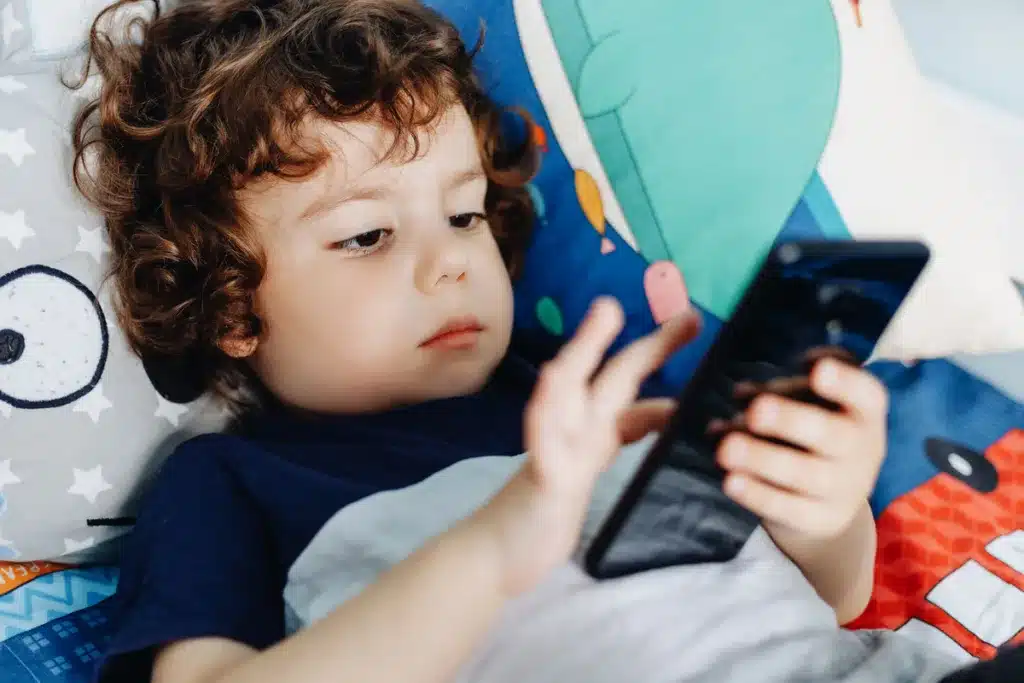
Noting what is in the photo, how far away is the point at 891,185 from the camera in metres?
0.68

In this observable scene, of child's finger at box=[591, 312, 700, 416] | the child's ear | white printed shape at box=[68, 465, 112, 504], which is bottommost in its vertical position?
white printed shape at box=[68, 465, 112, 504]

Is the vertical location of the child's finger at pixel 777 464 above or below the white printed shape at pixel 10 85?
below

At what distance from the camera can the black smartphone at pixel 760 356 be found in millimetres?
412

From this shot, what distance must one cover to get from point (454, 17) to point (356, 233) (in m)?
0.30

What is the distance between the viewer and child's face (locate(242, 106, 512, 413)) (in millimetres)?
704

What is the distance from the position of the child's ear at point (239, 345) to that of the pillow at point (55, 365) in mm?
77

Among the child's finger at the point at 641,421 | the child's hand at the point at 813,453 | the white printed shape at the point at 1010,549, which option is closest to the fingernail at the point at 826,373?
the child's hand at the point at 813,453

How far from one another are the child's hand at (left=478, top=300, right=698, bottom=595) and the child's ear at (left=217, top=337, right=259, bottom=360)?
392 mm

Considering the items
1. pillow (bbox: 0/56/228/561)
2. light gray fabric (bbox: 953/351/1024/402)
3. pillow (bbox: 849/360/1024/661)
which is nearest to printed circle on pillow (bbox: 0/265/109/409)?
pillow (bbox: 0/56/228/561)

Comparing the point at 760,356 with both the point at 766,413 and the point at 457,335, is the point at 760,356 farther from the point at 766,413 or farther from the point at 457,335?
the point at 457,335

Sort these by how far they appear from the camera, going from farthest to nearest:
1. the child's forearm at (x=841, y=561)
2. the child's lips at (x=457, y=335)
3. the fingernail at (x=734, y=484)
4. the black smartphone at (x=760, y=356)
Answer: the child's lips at (x=457, y=335) → the child's forearm at (x=841, y=561) → the fingernail at (x=734, y=484) → the black smartphone at (x=760, y=356)

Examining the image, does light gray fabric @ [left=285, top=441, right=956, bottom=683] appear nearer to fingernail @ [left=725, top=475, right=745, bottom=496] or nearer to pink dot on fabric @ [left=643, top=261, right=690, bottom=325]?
fingernail @ [left=725, top=475, right=745, bottom=496]

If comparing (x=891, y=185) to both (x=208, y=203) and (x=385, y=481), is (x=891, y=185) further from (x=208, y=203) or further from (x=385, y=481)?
(x=208, y=203)

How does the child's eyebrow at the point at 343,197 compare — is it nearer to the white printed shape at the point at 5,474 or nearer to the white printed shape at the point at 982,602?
the white printed shape at the point at 5,474
